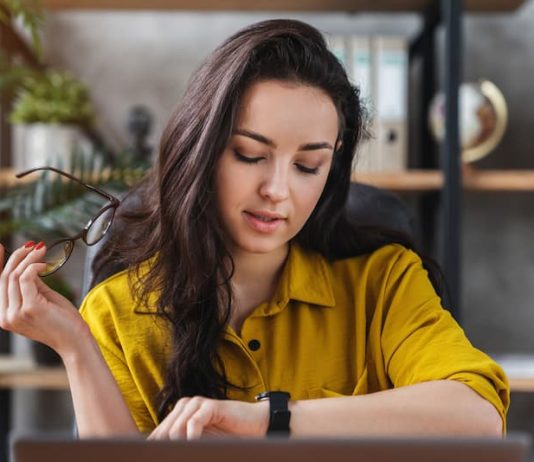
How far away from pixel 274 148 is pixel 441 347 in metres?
0.35

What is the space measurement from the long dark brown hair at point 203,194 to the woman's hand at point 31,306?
0.21 m

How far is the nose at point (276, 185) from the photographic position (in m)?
1.21

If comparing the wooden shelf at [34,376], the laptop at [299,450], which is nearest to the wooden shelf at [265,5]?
the wooden shelf at [34,376]

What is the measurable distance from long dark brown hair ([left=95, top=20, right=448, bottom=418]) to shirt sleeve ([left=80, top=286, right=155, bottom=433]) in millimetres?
41

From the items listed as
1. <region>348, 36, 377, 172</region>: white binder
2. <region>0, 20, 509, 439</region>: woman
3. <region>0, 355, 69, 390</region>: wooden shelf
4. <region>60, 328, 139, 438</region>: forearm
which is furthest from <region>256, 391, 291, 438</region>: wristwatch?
<region>348, 36, 377, 172</region>: white binder

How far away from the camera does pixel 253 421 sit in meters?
1.05

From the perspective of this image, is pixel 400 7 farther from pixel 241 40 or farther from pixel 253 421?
pixel 253 421

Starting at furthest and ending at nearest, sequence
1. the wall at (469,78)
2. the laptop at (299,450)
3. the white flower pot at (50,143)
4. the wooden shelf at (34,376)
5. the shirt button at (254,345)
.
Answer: the wall at (469,78) < the white flower pot at (50,143) < the wooden shelf at (34,376) < the shirt button at (254,345) < the laptop at (299,450)

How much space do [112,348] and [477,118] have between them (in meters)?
1.44

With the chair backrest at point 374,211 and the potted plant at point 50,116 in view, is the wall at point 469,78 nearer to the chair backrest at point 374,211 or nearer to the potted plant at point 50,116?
the potted plant at point 50,116

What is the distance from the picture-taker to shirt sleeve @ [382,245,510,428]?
46.8 inches

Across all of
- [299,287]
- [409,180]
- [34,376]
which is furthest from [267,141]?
[34,376]

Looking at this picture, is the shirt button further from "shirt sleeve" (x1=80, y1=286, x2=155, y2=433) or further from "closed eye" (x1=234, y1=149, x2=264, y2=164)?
"closed eye" (x1=234, y1=149, x2=264, y2=164)

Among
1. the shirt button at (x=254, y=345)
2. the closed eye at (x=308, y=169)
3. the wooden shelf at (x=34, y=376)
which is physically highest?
the closed eye at (x=308, y=169)
